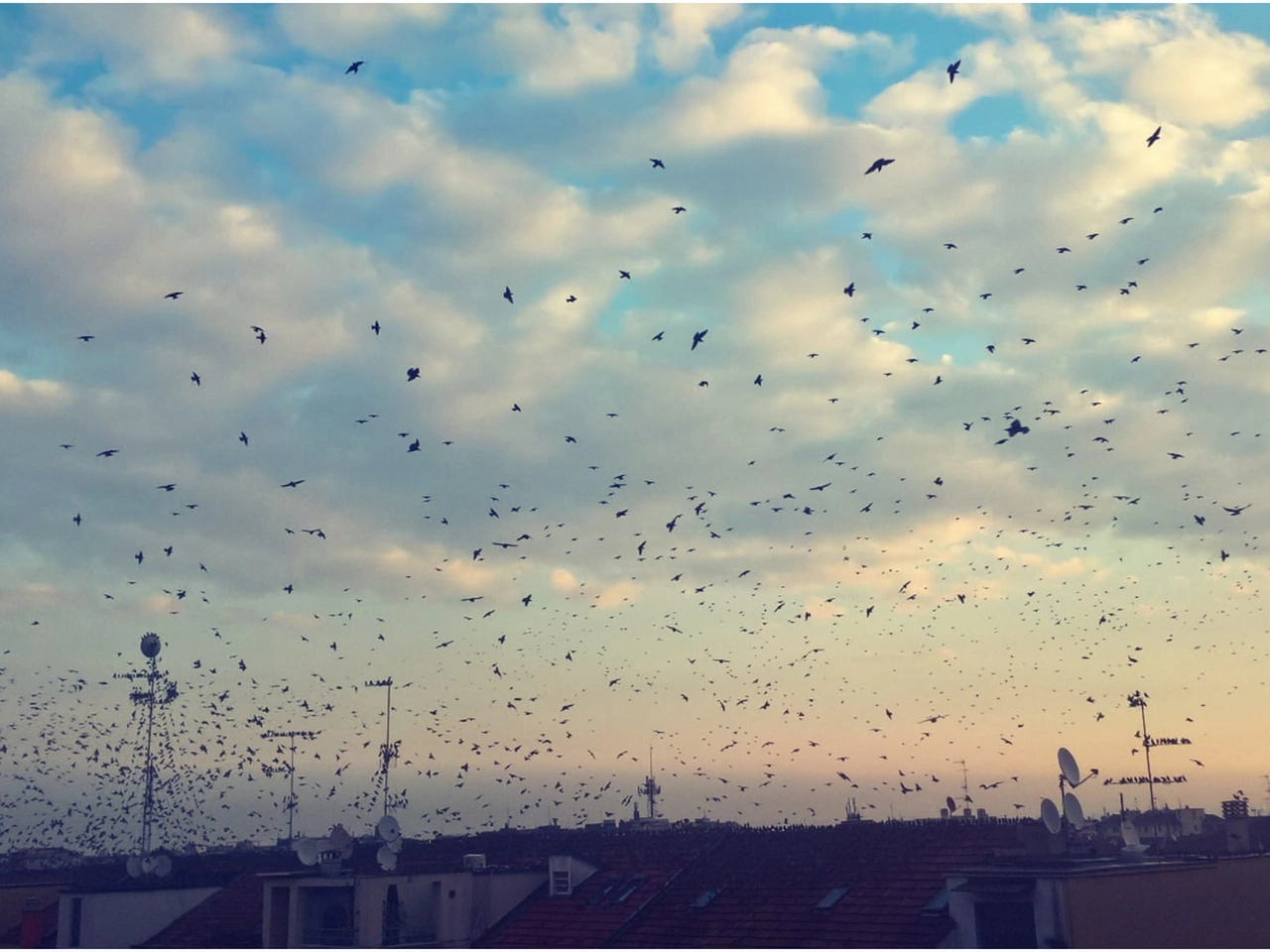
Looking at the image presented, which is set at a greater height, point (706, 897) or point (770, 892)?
point (770, 892)

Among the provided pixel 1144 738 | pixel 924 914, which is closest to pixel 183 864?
pixel 924 914

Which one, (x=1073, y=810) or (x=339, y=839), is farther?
(x=339, y=839)

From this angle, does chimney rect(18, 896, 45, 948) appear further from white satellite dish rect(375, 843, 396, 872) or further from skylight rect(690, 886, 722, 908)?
skylight rect(690, 886, 722, 908)

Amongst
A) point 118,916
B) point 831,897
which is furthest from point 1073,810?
point 118,916

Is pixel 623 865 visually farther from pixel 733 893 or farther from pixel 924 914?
pixel 924 914

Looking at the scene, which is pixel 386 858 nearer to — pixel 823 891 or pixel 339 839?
pixel 339 839

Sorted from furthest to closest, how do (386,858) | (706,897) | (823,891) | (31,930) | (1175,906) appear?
(31,930), (386,858), (706,897), (823,891), (1175,906)

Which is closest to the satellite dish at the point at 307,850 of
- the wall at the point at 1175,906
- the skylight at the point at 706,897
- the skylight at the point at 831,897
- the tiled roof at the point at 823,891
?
the tiled roof at the point at 823,891
